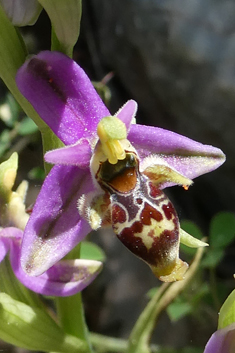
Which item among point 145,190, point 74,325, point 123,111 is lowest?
point 74,325

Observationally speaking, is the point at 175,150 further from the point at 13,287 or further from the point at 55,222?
the point at 13,287

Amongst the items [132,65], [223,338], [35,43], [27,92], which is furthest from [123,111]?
[35,43]

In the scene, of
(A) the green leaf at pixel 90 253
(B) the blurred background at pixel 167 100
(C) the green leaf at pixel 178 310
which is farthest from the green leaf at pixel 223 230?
(A) the green leaf at pixel 90 253

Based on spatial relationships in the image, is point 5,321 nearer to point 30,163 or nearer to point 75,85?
point 75,85

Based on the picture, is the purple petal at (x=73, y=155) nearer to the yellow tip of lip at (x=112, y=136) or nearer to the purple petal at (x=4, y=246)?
the yellow tip of lip at (x=112, y=136)

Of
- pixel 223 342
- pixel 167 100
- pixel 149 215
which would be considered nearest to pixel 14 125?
pixel 167 100

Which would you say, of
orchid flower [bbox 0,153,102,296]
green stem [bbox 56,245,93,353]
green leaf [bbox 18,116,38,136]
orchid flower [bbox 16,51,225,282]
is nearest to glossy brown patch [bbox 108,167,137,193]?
orchid flower [bbox 16,51,225,282]

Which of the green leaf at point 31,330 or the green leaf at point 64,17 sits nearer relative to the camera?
the green leaf at point 64,17

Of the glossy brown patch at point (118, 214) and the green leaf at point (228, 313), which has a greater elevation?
the glossy brown patch at point (118, 214)
